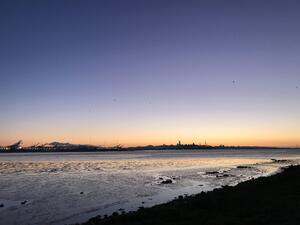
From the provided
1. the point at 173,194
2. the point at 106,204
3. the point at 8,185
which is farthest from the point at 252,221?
the point at 8,185

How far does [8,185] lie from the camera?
49.8m

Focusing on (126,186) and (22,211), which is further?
(126,186)

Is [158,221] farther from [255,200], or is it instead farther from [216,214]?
[255,200]

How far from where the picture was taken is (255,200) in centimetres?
2700

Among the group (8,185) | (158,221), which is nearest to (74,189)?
(8,185)

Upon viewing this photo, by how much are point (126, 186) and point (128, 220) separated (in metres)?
25.1

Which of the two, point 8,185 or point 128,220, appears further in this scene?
point 8,185

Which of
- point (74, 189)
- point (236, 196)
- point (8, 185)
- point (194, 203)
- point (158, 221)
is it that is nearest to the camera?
point (158, 221)

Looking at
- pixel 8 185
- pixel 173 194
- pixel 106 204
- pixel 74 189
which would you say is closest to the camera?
pixel 106 204

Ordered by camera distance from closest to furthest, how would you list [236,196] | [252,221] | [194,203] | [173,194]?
1. [252,221]
2. [194,203]
3. [236,196]
4. [173,194]

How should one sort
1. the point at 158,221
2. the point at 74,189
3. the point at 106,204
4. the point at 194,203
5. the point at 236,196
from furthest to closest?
the point at 74,189, the point at 106,204, the point at 236,196, the point at 194,203, the point at 158,221

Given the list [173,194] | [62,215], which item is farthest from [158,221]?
[173,194]

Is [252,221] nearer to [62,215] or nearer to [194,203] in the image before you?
[194,203]

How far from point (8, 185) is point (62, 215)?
76.0 feet
